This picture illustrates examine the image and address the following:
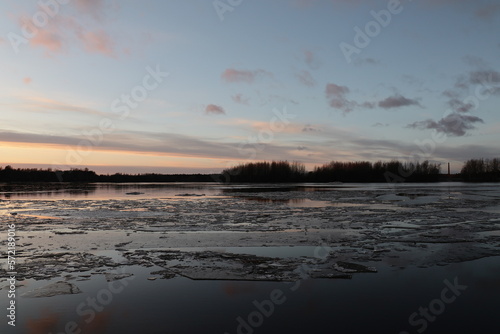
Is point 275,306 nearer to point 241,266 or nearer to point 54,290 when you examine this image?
point 241,266

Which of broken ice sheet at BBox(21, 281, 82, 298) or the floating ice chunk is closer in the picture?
broken ice sheet at BBox(21, 281, 82, 298)

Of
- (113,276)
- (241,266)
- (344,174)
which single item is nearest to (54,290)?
(113,276)

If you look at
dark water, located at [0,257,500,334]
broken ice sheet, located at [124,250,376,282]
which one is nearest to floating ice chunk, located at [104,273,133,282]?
dark water, located at [0,257,500,334]

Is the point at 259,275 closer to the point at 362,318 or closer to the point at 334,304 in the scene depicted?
the point at 334,304

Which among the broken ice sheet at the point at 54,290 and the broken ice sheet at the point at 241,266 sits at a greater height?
the broken ice sheet at the point at 241,266

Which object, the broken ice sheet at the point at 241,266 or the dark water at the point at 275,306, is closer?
the dark water at the point at 275,306

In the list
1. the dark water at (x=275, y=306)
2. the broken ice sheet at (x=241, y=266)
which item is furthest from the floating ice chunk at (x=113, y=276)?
the broken ice sheet at (x=241, y=266)

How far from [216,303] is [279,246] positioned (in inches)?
175

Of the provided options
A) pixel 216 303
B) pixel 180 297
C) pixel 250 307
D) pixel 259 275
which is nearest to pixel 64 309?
pixel 180 297

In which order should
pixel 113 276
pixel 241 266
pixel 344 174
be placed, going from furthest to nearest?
pixel 344 174 < pixel 241 266 < pixel 113 276

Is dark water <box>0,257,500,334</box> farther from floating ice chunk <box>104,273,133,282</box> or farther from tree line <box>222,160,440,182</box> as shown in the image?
tree line <box>222,160,440,182</box>

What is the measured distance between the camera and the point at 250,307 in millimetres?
5535

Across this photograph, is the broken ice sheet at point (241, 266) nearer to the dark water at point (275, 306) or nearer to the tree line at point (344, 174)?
the dark water at point (275, 306)

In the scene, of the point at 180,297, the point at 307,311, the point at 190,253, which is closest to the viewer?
the point at 307,311
